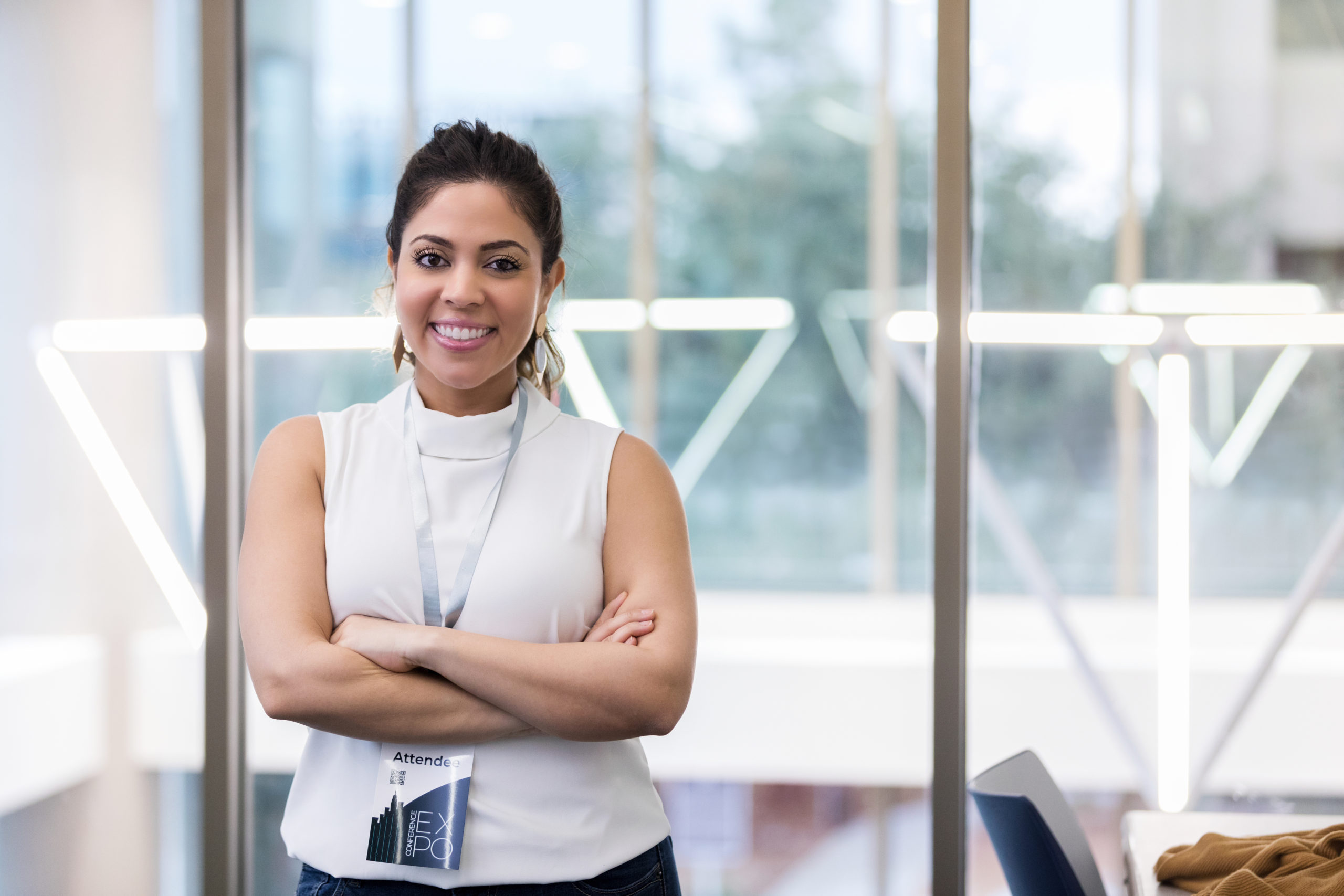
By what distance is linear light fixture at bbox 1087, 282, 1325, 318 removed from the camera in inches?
109

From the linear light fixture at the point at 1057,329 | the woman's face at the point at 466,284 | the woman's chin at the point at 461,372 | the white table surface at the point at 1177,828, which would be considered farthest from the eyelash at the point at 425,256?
the linear light fixture at the point at 1057,329

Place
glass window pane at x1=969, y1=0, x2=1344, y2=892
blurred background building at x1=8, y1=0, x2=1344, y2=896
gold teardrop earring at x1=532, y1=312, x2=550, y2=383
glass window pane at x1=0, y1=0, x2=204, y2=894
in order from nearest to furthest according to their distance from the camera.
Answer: gold teardrop earring at x1=532, y1=312, x2=550, y2=383
glass window pane at x1=0, y1=0, x2=204, y2=894
blurred background building at x1=8, y1=0, x2=1344, y2=896
glass window pane at x1=969, y1=0, x2=1344, y2=892

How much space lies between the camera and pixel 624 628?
138cm

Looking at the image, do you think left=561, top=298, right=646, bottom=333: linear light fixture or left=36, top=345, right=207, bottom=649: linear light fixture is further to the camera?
left=561, top=298, right=646, bottom=333: linear light fixture

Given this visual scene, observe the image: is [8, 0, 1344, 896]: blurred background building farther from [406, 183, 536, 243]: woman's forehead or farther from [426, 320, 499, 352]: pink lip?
[426, 320, 499, 352]: pink lip

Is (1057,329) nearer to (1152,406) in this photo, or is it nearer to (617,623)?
(1152,406)

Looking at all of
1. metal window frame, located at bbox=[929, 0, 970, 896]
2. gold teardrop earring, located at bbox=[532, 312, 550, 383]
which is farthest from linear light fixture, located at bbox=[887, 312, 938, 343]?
gold teardrop earring, located at bbox=[532, 312, 550, 383]

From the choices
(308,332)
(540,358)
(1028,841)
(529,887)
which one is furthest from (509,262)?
(308,332)

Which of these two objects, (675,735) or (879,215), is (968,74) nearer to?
(879,215)

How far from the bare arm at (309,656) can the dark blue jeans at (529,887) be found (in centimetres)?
18

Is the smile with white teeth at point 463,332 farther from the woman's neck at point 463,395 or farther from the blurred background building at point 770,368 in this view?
the blurred background building at point 770,368

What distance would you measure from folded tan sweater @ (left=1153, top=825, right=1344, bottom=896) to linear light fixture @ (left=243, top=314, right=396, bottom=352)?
91.0 inches

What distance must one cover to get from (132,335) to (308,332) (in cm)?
52

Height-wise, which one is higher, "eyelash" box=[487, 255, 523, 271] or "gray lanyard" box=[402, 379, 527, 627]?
"eyelash" box=[487, 255, 523, 271]
